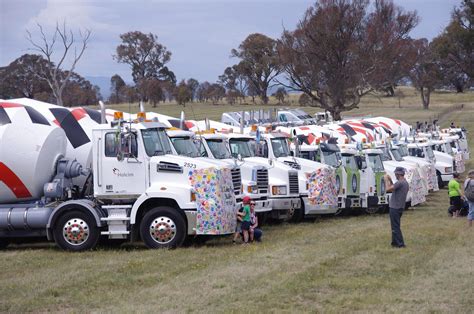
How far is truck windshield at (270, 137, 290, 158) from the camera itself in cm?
2422

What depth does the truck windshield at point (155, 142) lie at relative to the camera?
58.5 feet

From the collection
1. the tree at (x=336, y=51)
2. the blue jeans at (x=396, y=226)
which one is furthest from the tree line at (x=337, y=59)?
the blue jeans at (x=396, y=226)

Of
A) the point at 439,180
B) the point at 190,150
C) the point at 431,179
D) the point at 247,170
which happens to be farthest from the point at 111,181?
the point at 439,180

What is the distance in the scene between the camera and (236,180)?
64.5 ft

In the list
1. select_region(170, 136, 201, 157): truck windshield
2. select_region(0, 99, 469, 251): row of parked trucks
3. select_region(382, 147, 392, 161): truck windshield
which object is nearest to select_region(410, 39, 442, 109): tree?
select_region(382, 147, 392, 161): truck windshield

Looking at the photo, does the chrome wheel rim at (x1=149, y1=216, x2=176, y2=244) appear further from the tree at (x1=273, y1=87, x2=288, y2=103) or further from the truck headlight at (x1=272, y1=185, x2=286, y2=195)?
the tree at (x1=273, y1=87, x2=288, y2=103)

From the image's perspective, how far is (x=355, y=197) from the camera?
2541 centimetres

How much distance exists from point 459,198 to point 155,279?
554 inches

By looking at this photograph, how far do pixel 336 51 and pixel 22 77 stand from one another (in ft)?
78.8

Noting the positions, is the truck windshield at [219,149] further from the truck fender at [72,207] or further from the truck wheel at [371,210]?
the truck wheel at [371,210]

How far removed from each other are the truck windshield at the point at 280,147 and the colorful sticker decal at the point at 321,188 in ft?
4.36

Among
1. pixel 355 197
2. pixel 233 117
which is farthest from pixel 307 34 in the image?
pixel 355 197

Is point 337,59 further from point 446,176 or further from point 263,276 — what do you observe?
point 263,276

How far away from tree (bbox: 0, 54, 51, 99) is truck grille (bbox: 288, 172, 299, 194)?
41.2m
